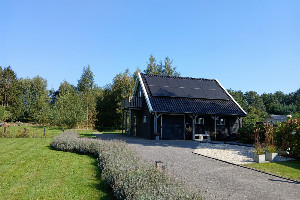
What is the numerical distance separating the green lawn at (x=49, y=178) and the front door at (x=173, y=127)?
1096 cm

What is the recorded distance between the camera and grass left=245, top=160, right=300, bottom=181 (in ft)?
24.4

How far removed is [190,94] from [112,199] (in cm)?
1780

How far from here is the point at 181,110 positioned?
1984cm

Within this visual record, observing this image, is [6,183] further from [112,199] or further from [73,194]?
[112,199]

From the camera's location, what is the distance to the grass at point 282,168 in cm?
743

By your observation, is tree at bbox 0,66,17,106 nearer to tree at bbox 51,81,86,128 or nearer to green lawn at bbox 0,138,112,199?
tree at bbox 51,81,86,128

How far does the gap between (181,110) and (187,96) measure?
8.17 ft

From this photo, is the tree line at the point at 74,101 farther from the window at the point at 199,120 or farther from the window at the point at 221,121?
the window at the point at 199,120

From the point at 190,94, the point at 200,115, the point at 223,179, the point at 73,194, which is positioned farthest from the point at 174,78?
the point at 73,194

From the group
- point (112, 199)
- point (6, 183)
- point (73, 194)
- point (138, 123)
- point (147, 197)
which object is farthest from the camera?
point (138, 123)

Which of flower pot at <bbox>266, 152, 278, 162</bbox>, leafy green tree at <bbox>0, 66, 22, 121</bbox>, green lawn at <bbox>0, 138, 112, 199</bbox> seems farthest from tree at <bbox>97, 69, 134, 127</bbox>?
flower pot at <bbox>266, 152, 278, 162</bbox>

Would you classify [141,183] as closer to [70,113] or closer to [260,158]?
[260,158]

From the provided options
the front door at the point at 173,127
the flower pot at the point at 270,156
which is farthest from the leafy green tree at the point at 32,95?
the flower pot at the point at 270,156

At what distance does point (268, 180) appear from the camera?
6.85 m
